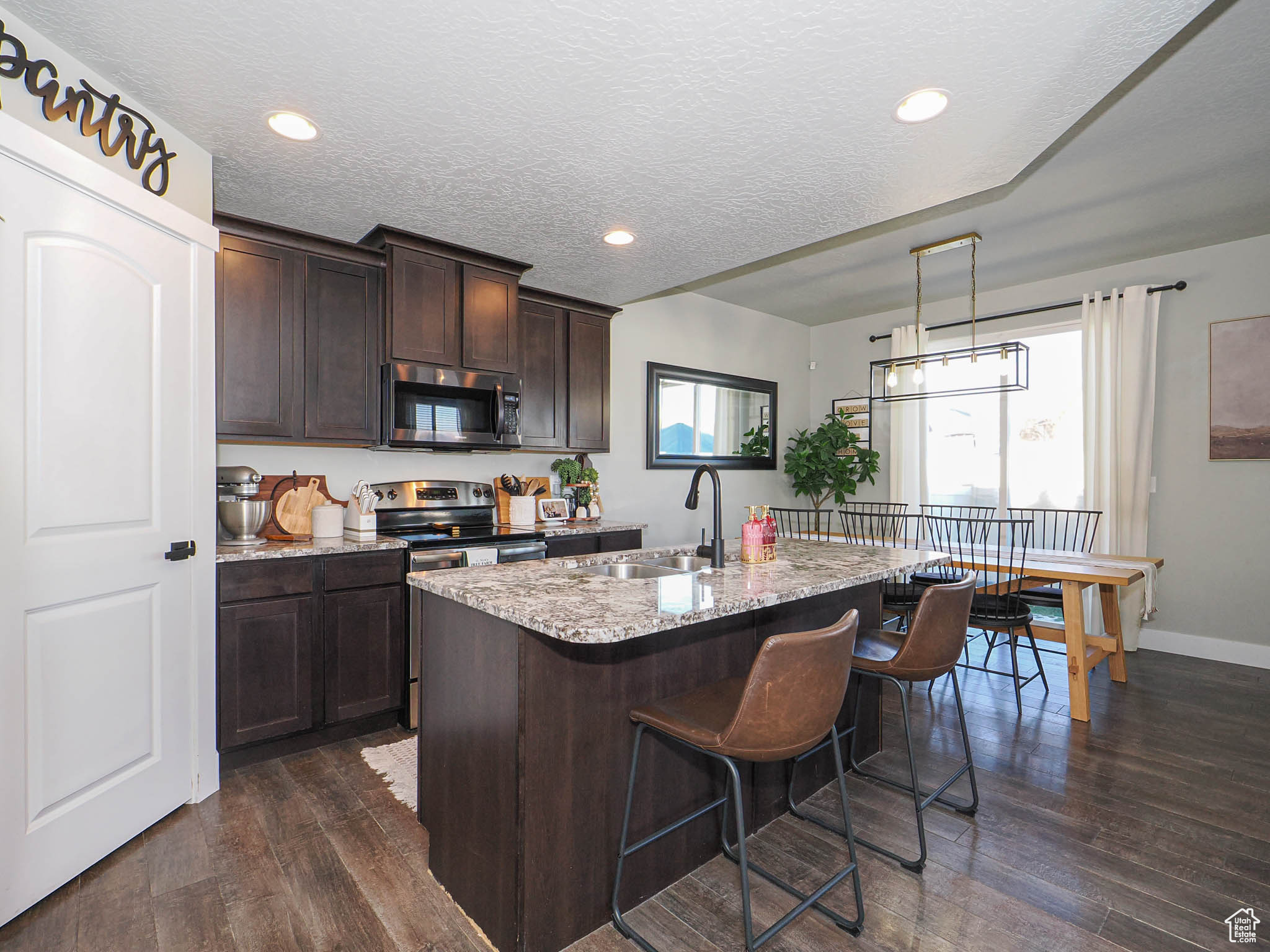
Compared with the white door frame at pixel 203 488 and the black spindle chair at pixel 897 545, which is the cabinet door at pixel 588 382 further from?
the white door frame at pixel 203 488

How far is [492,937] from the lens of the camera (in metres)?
1.63

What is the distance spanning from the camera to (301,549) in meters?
2.76

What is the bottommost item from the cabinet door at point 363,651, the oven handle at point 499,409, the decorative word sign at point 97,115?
the cabinet door at point 363,651

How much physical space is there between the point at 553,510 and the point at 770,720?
291 cm

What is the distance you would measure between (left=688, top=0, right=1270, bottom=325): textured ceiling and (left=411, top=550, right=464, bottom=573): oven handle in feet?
9.78

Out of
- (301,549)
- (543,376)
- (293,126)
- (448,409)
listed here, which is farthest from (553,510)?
(293,126)

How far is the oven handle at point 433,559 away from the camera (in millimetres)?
3043

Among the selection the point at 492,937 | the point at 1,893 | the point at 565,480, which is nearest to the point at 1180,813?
the point at 492,937

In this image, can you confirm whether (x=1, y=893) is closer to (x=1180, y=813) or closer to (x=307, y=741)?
(x=307, y=741)

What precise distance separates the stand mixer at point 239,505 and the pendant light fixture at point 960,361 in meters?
3.83

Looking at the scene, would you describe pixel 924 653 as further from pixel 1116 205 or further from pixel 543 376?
pixel 1116 205

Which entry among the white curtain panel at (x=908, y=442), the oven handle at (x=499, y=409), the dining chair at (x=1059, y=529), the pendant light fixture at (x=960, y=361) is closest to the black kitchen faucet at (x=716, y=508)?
the oven handle at (x=499, y=409)

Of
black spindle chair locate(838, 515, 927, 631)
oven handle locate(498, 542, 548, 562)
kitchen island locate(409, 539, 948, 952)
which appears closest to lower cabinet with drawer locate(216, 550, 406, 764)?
oven handle locate(498, 542, 548, 562)

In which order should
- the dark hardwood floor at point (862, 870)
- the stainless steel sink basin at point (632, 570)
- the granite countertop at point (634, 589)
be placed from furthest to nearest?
the stainless steel sink basin at point (632, 570)
the dark hardwood floor at point (862, 870)
the granite countertop at point (634, 589)
